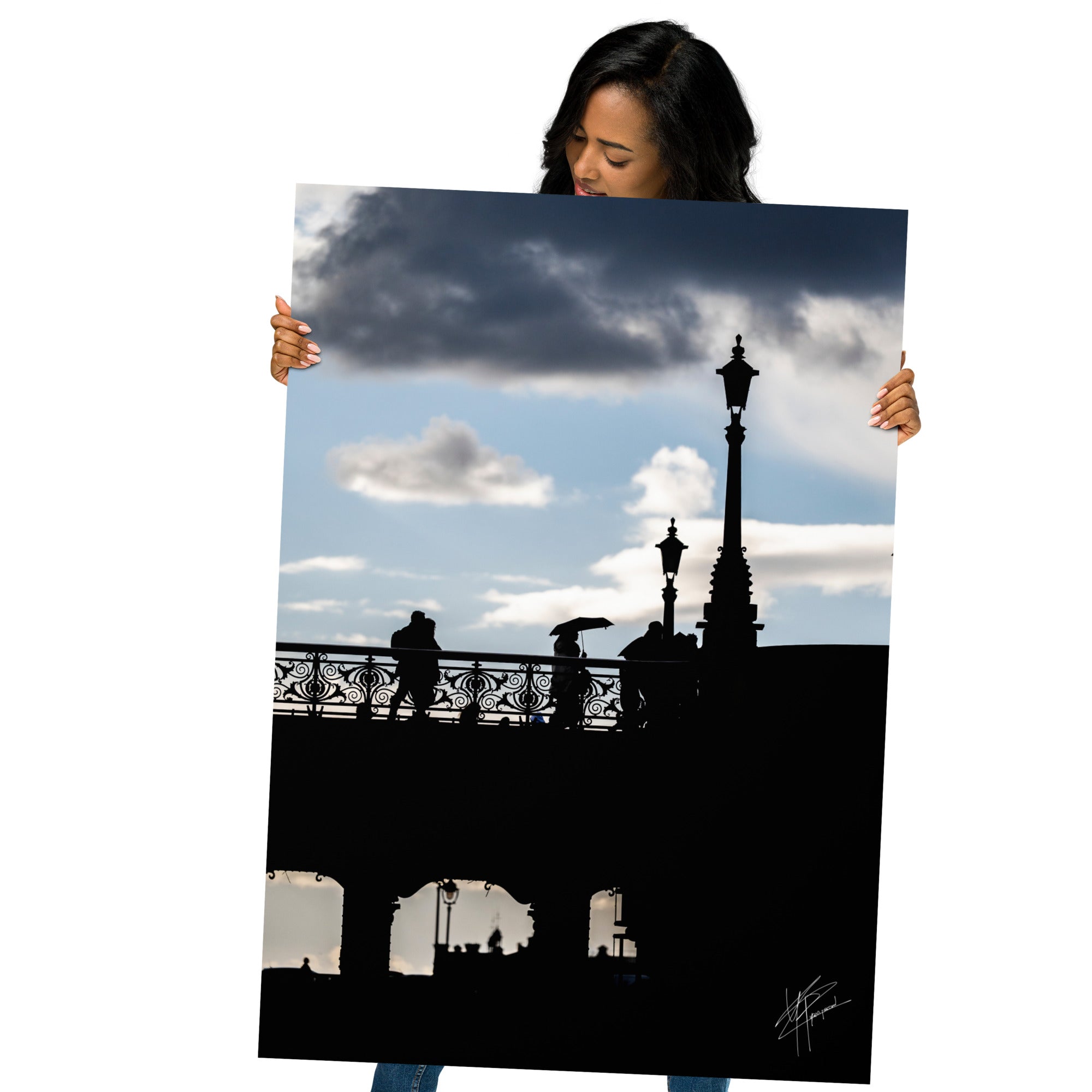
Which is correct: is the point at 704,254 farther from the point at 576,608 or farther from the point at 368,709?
the point at 368,709

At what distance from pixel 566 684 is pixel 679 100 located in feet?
5.28

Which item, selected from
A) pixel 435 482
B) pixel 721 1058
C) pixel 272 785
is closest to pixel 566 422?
pixel 435 482

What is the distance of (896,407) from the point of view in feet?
9.62

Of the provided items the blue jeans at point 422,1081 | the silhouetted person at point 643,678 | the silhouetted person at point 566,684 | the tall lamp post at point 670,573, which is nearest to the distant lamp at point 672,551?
the tall lamp post at point 670,573

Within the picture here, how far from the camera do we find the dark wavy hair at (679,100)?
3.13 metres

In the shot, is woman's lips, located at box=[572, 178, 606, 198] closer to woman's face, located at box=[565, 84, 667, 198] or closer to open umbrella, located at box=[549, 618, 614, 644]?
woman's face, located at box=[565, 84, 667, 198]

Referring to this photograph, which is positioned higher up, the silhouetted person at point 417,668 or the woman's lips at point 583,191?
the woman's lips at point 583,191

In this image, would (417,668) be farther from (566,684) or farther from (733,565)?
(733,565)

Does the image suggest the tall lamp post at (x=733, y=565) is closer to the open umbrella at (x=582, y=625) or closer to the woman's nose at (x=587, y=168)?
the open umbrella at (x=582, y=625)

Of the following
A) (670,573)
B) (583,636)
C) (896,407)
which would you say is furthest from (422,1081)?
(896,407)

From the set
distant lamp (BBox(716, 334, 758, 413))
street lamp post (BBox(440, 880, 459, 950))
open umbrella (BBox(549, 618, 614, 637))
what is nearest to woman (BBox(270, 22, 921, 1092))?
distant lamp (BBox(716, 334, 758, 413))

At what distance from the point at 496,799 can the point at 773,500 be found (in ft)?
3.40

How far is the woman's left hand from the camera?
294 centimetres
